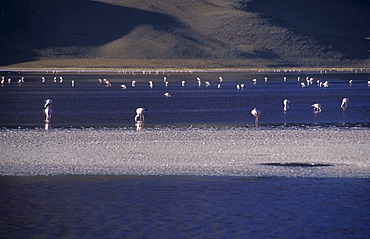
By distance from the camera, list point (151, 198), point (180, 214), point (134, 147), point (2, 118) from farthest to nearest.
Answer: point (2, 118), point (134, 147), point (151, 198), point (180, 214)

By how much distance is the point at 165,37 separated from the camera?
110m

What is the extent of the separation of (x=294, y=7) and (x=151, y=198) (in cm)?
13243

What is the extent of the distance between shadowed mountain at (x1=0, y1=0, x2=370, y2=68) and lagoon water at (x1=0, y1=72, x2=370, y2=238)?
76951 millimetres

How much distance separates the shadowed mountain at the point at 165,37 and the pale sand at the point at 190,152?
78.9 metres

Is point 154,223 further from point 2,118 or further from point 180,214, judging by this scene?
point 2,118

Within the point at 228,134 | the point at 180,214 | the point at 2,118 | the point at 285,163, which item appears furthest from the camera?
the point at 2,118

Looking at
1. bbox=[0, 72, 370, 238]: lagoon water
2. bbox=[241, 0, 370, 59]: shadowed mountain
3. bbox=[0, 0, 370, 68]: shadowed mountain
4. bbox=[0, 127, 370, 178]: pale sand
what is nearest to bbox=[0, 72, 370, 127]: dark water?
bbox=[0, 72, 370, 238]: lagoon water

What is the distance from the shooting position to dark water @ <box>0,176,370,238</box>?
12.7 m

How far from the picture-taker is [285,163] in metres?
18.2

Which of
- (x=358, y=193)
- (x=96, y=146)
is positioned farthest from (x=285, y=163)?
(x=96, y=146)

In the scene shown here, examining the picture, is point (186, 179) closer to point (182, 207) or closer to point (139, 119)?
point (182, 207)

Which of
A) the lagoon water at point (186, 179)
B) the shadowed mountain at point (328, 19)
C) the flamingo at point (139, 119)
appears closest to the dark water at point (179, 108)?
the flamingo at point (139, 119)

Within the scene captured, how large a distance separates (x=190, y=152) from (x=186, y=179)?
3181 millimetres

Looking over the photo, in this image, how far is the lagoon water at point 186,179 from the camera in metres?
13.0
